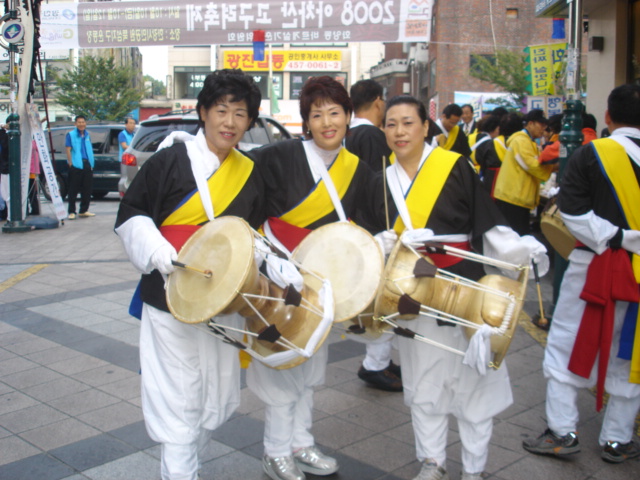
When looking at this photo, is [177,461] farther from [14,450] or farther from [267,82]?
[267,82]

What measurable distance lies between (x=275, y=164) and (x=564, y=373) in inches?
70.0

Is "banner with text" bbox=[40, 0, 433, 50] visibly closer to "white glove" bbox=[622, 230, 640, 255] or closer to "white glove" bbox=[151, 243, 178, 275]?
"white glove" bbox=[622, 230, 640, 255]

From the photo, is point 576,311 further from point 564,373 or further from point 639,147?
point 639,147

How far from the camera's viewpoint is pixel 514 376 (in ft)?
14.5

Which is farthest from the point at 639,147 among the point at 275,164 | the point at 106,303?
the point at 106,303

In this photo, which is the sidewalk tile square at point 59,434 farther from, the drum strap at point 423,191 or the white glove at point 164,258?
the drum strap at point 423,191

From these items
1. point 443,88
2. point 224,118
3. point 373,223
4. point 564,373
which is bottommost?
point 564,373

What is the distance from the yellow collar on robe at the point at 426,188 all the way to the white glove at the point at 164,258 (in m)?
Answer: 1.01

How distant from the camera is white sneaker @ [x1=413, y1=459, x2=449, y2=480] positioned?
9.52 feet

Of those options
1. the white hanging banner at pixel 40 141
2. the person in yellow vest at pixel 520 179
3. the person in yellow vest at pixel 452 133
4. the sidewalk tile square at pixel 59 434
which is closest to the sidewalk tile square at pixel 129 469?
the sidewalk tile square at pixel 59 434

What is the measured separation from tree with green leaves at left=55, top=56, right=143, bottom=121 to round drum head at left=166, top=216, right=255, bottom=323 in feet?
98.5

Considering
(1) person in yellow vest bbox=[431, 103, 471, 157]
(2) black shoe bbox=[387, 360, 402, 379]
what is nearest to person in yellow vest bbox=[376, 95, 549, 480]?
(2) black shoe bbox=[387, 360, 402, 379]

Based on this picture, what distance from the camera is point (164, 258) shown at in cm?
250

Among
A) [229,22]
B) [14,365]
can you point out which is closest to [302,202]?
[14,365]
